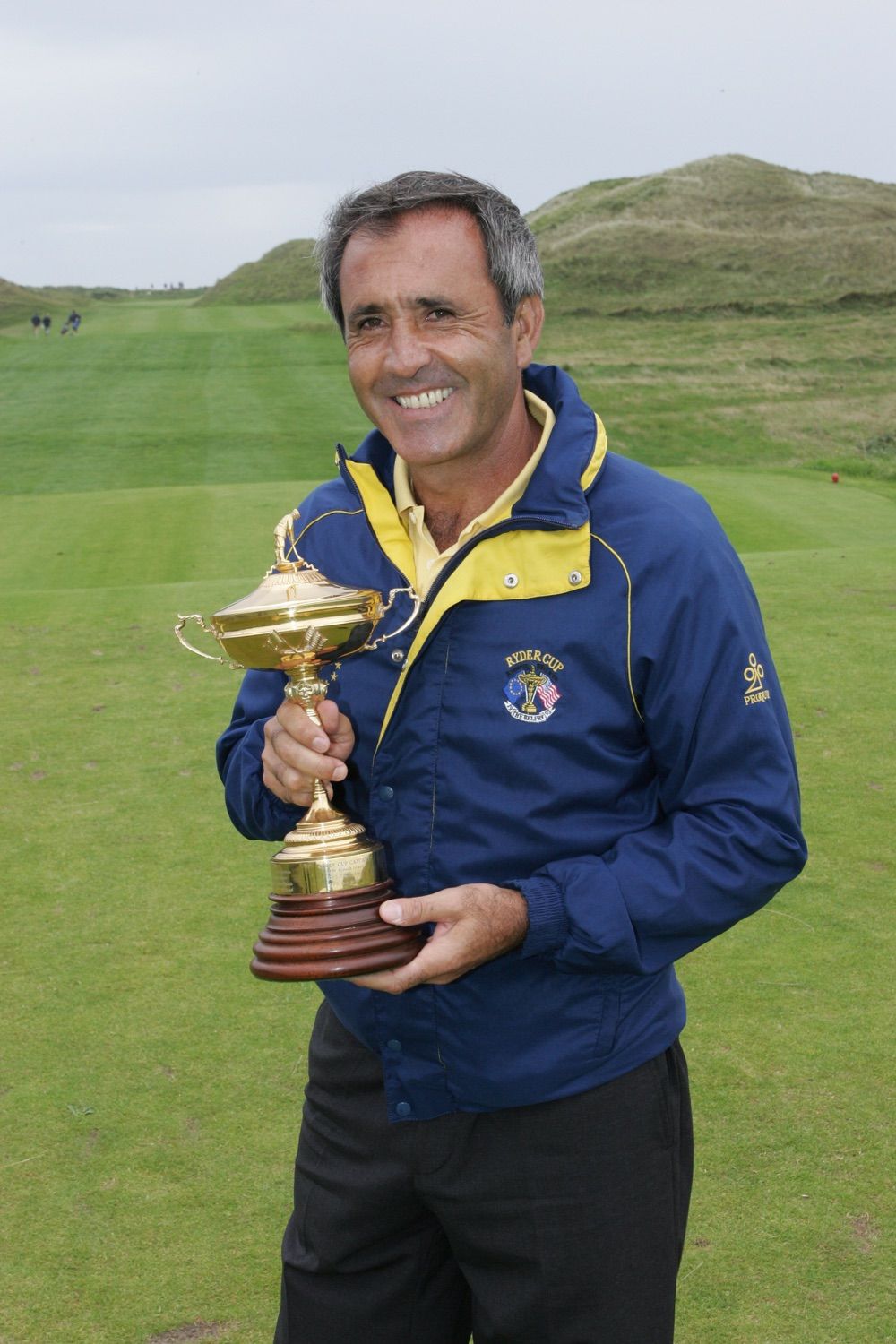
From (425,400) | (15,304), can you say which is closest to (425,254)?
(425,400)

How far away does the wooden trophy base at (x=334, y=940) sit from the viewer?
2.05 m

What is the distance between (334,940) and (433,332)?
0.98 metres

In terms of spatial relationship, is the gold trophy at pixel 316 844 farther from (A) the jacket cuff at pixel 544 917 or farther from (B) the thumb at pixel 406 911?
(A) the jacket cuff at pixel 544 917

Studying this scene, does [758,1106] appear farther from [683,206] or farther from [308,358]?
[683,206]

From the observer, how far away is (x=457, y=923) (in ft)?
6.69

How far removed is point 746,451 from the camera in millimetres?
24641

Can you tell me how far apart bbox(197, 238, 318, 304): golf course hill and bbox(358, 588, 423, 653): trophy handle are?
49.8 m

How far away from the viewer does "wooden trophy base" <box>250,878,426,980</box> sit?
2051mm

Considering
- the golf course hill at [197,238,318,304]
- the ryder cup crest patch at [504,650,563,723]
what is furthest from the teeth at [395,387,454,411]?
the golf course hill at [197,238,318,304]

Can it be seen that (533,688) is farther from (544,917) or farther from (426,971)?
(426,971)

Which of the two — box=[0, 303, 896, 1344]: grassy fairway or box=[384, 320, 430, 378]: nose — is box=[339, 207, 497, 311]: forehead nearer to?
box=[384, 320, 430, 378]: nose

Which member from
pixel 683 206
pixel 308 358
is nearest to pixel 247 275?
pixel 683 206

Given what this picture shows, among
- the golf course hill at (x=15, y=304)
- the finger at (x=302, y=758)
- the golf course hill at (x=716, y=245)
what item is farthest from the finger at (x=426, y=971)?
the golf course hill at (x=15, y=304)

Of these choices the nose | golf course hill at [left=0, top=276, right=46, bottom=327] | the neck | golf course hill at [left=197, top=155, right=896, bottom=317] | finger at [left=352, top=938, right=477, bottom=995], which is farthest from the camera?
golf course hill at [left=0, top=276, right=46, bottom=327]
